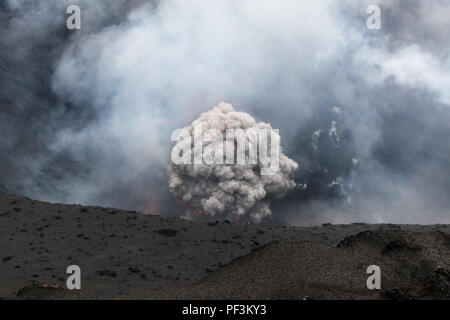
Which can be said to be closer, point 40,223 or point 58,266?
point 58,266

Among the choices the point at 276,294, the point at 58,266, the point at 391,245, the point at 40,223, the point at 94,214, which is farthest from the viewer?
the point at 94,214

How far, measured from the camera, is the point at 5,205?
32.9 meters

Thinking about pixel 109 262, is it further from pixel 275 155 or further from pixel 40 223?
pixel 275 155

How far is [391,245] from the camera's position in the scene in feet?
53.0

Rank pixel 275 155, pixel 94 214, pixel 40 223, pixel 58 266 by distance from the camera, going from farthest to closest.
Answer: pixel 275 155
pixel 94 214
pixel 40 223
pixel 58 266

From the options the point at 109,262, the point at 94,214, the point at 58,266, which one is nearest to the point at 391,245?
the point at 109,262
